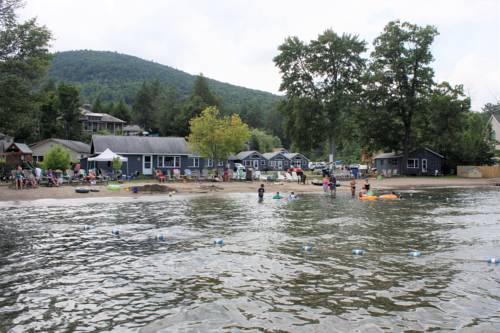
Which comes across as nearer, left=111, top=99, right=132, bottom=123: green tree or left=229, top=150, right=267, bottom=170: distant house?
left=229, top=150, right=267, bottom=170: distant house

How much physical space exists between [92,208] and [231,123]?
90.4 feet

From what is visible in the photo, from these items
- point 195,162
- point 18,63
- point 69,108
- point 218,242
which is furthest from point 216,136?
point 69,108

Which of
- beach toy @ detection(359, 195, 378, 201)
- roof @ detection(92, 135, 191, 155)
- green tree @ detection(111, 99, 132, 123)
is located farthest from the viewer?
green tree @ detection(111, 99, 132, 123)

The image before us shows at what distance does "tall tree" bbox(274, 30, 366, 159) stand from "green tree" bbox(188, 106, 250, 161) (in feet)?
43.8

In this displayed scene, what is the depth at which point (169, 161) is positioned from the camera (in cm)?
5422

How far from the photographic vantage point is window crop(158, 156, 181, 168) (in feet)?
176

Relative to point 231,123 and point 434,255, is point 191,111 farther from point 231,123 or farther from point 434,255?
point 434,255

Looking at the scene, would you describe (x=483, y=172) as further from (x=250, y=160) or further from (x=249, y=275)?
(x=249, y=275)

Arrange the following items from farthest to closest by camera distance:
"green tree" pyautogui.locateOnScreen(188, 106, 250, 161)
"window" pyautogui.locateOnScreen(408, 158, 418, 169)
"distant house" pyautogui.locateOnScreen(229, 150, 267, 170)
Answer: "distant house" pyautogui.locateOnScreen(229, 150, 267, 170) → "window" pyautogui.locateOnScreen(408, 158, 418, 169) → "green tree" pyautogui.locateOnScreen(188, 106, 250, 161)

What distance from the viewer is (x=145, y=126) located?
124938 millimetres

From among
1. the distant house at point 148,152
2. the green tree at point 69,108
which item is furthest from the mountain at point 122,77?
the distant house at point 148,152

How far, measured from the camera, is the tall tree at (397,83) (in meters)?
55.9

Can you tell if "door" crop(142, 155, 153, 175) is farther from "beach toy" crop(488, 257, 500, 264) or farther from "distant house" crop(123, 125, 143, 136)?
"distant house" crop(123, 125, 143, 136)

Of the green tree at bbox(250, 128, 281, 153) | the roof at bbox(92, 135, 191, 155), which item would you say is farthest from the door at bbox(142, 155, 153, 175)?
the green tree at bbox(250, 128, 281, 153)
